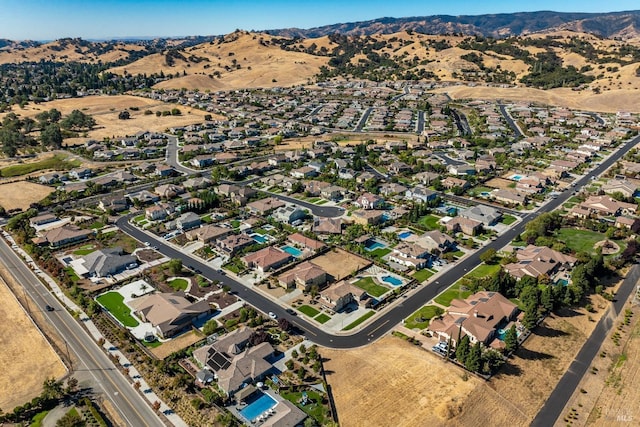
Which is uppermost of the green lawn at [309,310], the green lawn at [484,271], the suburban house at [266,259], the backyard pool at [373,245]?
the suburban house at [266,259]

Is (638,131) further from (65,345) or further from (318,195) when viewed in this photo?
(65,345)

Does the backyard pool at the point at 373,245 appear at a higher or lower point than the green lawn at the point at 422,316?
higher

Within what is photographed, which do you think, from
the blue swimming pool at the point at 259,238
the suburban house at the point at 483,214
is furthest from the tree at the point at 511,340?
the blue swimming pool at the point at 259,238

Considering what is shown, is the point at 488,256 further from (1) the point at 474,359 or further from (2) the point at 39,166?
(2) the point at 39,166

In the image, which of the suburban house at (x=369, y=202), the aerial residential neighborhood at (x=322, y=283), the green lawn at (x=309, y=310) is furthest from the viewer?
the suburban house at (x=369, y=202)

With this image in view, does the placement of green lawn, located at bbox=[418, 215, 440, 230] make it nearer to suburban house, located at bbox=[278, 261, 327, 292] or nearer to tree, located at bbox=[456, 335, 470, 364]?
suburban house, located at bbox=[278, 261, 327, 292]

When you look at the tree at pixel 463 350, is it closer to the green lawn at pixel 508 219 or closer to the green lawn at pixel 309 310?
the green lawn at pixel 309 310
